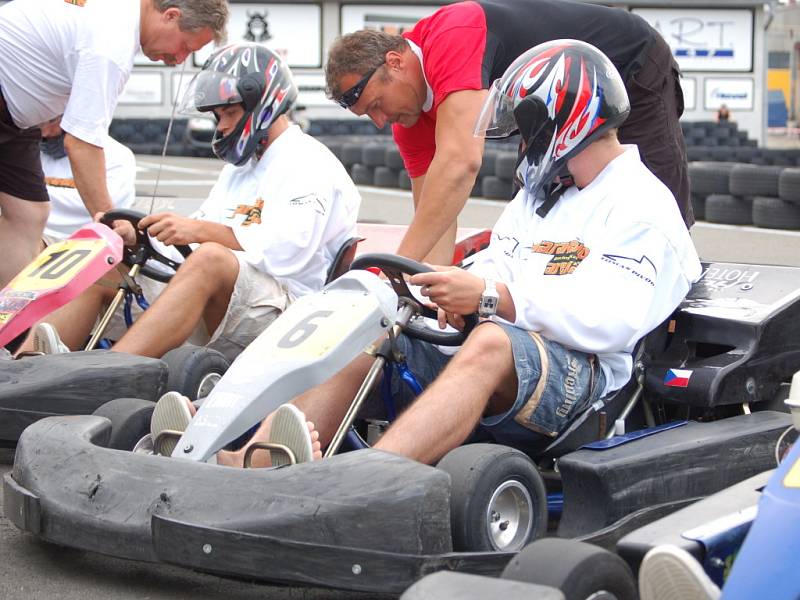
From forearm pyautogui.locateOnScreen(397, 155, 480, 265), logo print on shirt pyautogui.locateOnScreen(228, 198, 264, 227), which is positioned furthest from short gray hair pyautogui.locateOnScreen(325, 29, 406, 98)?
logo print on shirt pyautogui.locateOnScreen(228, 198, 264, 227)

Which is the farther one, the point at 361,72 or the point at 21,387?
the point at 361,72

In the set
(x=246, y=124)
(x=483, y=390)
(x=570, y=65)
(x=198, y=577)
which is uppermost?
(x=570, y=65)

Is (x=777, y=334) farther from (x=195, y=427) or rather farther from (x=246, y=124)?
(x=246, y=124)

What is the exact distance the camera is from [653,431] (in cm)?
310

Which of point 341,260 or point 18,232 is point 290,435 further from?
point 18,232

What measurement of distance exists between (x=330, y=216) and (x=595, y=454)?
190 cm

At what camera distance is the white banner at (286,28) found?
2503cm

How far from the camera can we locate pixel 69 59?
4723 millimetres

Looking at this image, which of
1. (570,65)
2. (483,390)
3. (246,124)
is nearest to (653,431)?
(483,390)

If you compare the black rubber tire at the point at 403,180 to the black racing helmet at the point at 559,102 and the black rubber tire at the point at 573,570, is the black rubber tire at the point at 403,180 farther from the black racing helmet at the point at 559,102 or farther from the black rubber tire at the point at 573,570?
the black rubber tire at the point at 573,570

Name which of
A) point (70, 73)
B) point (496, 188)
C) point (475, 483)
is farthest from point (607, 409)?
point (496, 188)

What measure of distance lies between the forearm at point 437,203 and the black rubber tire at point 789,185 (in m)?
6.20

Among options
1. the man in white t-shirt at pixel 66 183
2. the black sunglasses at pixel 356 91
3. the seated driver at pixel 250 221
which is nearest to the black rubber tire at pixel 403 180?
the man in white t-shirt at pixel 66 183

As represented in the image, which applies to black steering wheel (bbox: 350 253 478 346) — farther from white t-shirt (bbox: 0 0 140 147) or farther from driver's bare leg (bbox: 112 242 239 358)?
white t-shirt (bbox: 0 0 140 147)
